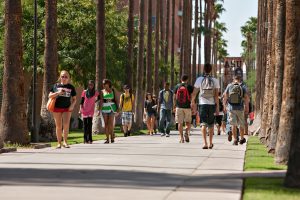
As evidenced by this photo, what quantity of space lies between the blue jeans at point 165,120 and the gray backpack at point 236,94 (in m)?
8.31

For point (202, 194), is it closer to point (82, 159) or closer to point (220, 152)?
point (82, 159)

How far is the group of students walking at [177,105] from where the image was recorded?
22500 mm

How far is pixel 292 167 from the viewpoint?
39.9 ft

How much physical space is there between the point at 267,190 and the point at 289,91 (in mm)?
5286

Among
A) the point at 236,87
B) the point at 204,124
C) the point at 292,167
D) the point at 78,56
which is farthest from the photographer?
the point at 78,56

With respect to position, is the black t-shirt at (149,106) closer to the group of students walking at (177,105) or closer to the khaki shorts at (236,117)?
the group of students walking at (177,105)

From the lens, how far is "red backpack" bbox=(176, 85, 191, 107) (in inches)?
1035

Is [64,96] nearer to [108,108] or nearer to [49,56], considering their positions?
[108,108]

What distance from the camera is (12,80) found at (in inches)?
893

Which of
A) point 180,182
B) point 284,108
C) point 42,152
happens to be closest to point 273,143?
point 284,108

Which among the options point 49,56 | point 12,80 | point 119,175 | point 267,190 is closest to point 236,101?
point 12,80

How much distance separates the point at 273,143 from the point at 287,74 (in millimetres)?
3889

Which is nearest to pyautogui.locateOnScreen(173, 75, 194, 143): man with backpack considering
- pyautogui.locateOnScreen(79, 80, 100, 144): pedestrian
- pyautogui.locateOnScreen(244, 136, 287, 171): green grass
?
pyautogui.locateOnScreen(79, 80, 100, 144): pedestrian

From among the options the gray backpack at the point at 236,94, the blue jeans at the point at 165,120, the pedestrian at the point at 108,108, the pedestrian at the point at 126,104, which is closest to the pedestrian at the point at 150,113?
the blue jeans at the point at 165,120
